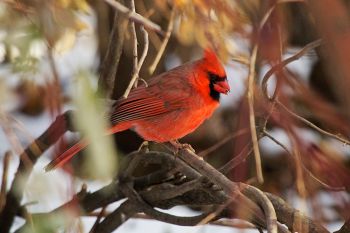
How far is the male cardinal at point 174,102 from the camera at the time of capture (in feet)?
6.74

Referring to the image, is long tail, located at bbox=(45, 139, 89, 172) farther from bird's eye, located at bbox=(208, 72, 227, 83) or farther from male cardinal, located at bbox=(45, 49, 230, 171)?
bird's eye, located at bbox=(208, 72, 227, 83)

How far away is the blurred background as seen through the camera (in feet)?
2.74

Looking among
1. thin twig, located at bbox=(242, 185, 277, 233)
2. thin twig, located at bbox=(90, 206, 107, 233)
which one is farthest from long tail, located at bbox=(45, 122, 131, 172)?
thin twig, located at bbox=(242, 185, 277, 233)

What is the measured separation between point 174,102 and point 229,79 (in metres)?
0.17

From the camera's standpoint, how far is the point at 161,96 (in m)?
2.21

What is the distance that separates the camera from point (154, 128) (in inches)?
84.3

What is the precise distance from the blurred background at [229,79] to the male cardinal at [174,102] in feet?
0.26

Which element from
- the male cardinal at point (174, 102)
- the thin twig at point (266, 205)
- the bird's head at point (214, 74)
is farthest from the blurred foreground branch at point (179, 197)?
the bird's head at point (214, 74)

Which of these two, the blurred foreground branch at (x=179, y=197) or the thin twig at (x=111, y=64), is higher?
the thin twig at (x=111, y=64)

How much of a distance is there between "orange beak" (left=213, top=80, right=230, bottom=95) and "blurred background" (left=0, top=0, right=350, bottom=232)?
48mm

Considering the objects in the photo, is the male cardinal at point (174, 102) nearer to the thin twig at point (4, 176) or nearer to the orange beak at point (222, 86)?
the orange beak at point (222, 86)

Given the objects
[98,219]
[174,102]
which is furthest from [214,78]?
[98,219]

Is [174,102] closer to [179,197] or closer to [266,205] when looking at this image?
[179,197]

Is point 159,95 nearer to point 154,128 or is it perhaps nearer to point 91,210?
point 154,128
